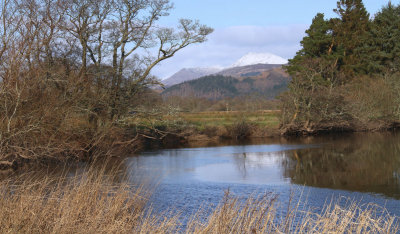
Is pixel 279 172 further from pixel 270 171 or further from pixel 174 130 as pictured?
pixel 174 130

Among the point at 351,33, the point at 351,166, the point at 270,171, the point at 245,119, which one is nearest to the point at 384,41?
the point at 351,33

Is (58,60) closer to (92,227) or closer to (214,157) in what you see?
(214,157)

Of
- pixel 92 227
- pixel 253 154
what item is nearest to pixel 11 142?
pixel 92 227

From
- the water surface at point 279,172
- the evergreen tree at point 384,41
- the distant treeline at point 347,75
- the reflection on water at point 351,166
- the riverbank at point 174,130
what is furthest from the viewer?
the evergreen tree at point 384,41

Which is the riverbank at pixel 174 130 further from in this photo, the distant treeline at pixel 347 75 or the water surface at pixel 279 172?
the water surface at pixel 279 172

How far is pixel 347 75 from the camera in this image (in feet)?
149

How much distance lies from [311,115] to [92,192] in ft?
93.8

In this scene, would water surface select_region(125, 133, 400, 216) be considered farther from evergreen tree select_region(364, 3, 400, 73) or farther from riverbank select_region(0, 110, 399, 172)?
evergreen tree select_region(364, 3, 400, 73)

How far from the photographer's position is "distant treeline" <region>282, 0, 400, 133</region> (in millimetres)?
35062

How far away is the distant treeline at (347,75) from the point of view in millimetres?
35062

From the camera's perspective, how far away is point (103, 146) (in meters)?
22.1

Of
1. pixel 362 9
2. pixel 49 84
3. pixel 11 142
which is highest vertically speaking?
pixel 362 9

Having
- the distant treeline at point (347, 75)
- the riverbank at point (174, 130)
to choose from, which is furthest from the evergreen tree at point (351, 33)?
the riverbank at point (174, 130)

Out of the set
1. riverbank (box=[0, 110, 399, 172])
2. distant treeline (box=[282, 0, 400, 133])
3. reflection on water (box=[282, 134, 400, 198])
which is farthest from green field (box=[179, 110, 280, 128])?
reflection on water (box=[282, 134, 400, 198])
